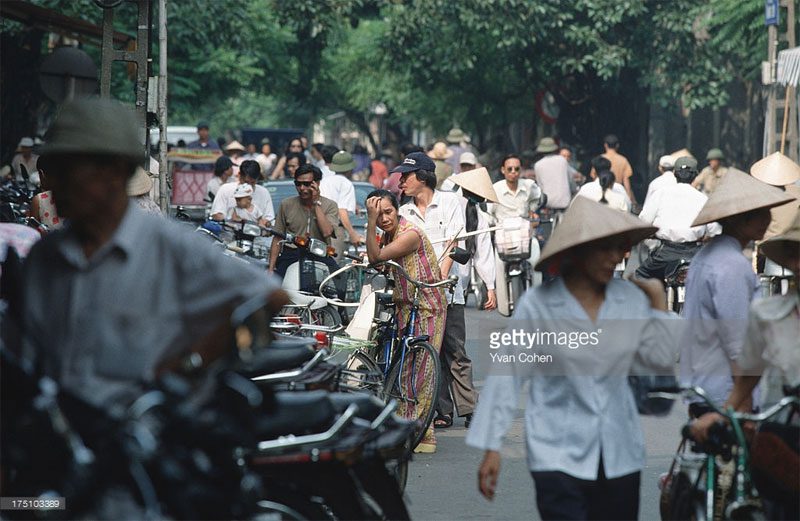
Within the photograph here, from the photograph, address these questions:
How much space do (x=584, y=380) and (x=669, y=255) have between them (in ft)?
28.3

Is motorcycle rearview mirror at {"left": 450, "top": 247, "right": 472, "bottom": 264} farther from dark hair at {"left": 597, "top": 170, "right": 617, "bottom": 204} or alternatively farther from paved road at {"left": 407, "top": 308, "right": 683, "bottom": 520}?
dark hair at {"left": 597, "top": 170, "right": 617, "bottom": 204}

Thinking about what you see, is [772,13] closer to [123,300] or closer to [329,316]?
[329,316]

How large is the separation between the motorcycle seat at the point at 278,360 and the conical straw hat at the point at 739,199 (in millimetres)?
1645

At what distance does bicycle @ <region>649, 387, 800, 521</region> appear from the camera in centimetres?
471

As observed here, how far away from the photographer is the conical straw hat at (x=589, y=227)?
4.85 m

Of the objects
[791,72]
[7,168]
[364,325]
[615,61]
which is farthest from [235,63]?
[364,325]

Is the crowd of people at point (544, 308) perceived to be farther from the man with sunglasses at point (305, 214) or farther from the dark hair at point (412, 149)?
the dark hair at point (412, 149)

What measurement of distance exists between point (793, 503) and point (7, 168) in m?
18.1

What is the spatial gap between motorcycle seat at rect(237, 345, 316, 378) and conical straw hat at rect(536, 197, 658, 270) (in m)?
0.96

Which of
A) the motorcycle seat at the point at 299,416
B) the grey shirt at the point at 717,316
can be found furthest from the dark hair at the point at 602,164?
the motorcycle seat at the point at 299,416

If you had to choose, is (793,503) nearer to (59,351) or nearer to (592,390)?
(592,390)

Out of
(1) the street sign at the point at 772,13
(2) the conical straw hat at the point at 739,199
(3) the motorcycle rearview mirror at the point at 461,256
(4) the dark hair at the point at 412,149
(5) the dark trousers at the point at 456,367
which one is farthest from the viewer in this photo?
(4) the dark hair at the point at 412,149

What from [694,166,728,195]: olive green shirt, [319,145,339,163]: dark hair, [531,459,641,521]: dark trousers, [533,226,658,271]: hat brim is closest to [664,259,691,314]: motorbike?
[319,145,339,163]: dark hair

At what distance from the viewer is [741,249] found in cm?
573
